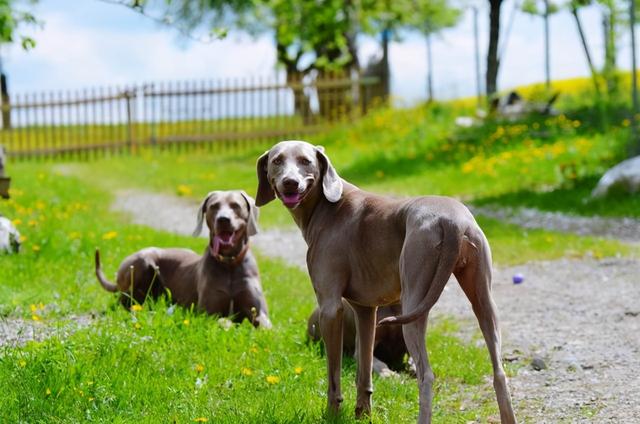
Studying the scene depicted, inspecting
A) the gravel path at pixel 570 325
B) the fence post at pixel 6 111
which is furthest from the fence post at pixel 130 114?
the gravel path at pixel 570 325

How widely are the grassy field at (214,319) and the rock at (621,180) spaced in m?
0.24

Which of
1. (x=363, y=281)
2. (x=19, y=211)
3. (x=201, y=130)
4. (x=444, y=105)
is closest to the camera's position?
(x=363, y=281)

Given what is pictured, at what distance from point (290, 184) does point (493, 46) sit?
722 inches

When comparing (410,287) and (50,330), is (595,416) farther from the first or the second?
(50,330)

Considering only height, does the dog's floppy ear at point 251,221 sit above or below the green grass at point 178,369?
above

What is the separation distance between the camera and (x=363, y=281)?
15.1 feet

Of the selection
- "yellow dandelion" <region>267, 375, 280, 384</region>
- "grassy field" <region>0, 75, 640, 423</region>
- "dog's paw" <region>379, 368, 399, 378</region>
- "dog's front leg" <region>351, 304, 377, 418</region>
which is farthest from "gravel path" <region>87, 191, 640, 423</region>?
"yellow dandelion" <region>267, 375, 280, 384</region>

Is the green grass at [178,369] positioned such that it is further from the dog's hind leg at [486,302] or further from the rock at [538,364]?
the dog's hind leg at [486,302]

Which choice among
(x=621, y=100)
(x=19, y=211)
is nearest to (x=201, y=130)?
(x=621, y=100)

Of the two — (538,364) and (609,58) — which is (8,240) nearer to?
(538,364)

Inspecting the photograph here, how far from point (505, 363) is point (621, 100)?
616 inches

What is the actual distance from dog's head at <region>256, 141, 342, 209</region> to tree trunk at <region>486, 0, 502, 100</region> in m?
18.0

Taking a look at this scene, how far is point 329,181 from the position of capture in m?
4.87

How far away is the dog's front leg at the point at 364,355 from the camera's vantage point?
489 centimetres
